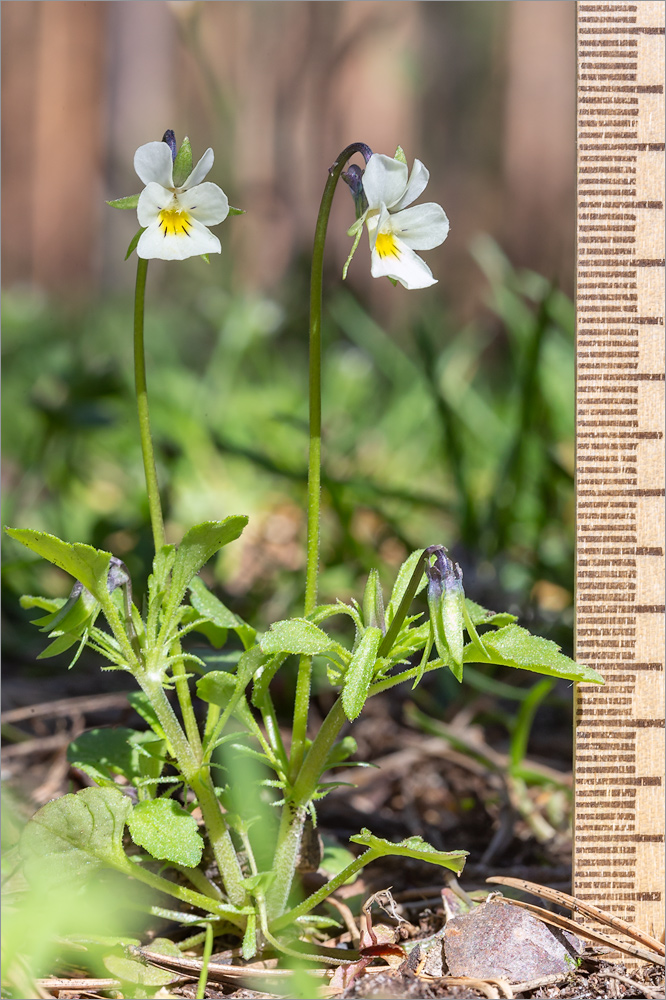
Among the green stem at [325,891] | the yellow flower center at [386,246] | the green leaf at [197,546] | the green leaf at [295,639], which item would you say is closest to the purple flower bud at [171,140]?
the yellow flower center at [386,246]

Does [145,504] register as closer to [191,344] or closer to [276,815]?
[276,815]

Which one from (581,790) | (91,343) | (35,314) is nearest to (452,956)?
(581,790)

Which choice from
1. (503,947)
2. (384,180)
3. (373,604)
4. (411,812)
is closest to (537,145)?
(411,812)

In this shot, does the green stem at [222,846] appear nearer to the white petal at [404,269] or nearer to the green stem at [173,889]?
the green stem at [173,889]

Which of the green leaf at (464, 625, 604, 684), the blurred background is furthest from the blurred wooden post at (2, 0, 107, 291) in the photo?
the green leaf at (464, 625, 604, 684)

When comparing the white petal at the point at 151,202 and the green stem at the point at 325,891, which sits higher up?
the white petal at the point at 151,202

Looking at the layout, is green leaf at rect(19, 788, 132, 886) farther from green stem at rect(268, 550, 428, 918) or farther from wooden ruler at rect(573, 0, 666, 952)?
wooden ruler at rect(573, 0, 666, 952)
